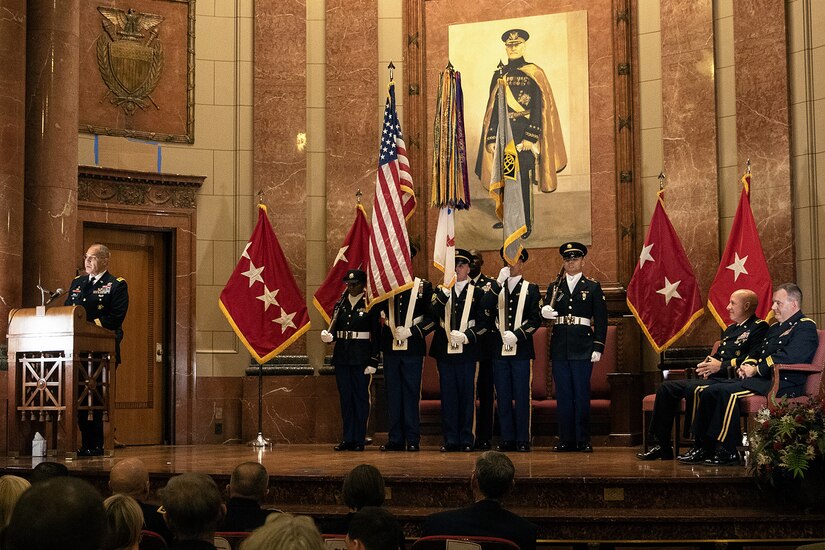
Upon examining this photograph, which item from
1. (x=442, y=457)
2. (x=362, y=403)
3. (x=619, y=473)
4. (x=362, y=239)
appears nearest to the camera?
(x=619, y=473)

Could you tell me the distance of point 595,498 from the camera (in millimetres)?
6238

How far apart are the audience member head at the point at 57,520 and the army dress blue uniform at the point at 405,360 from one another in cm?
733

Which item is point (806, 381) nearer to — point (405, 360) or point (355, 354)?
point (405, 360)

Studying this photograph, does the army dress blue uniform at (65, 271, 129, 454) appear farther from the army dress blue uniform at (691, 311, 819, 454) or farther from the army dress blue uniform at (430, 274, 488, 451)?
the army dress blue uniform at (691, 311, 819, 454)

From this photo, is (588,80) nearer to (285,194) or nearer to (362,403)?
(285,194)

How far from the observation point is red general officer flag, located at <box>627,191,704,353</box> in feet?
33.1

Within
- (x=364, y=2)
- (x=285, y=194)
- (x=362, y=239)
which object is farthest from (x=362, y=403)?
(x=364, y=2)

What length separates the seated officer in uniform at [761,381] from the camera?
23.9 ft

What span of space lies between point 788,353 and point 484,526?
151 inches

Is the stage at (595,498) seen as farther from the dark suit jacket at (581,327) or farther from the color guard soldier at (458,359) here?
the color guard soldier at (458,359)

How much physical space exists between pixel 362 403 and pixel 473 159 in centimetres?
324

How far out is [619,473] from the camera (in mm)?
6477

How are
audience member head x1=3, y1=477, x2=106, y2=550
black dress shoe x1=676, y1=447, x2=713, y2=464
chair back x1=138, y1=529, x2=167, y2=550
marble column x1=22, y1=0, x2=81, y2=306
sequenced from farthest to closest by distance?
marble column x1=22, y1=0, x2=81, y2=306 → black dress shoe x1=676, y1=447, x2=713, y2=464 → chair back x1=138, y1=529, x2=167, y2=550 → audience member head x1=3, y1=477, x2=106, y2=550

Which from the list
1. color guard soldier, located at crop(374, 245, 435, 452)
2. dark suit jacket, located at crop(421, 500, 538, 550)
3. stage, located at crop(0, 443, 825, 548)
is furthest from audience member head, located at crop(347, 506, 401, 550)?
color guard soldier, located at crop(374, 245, 435, 452)
